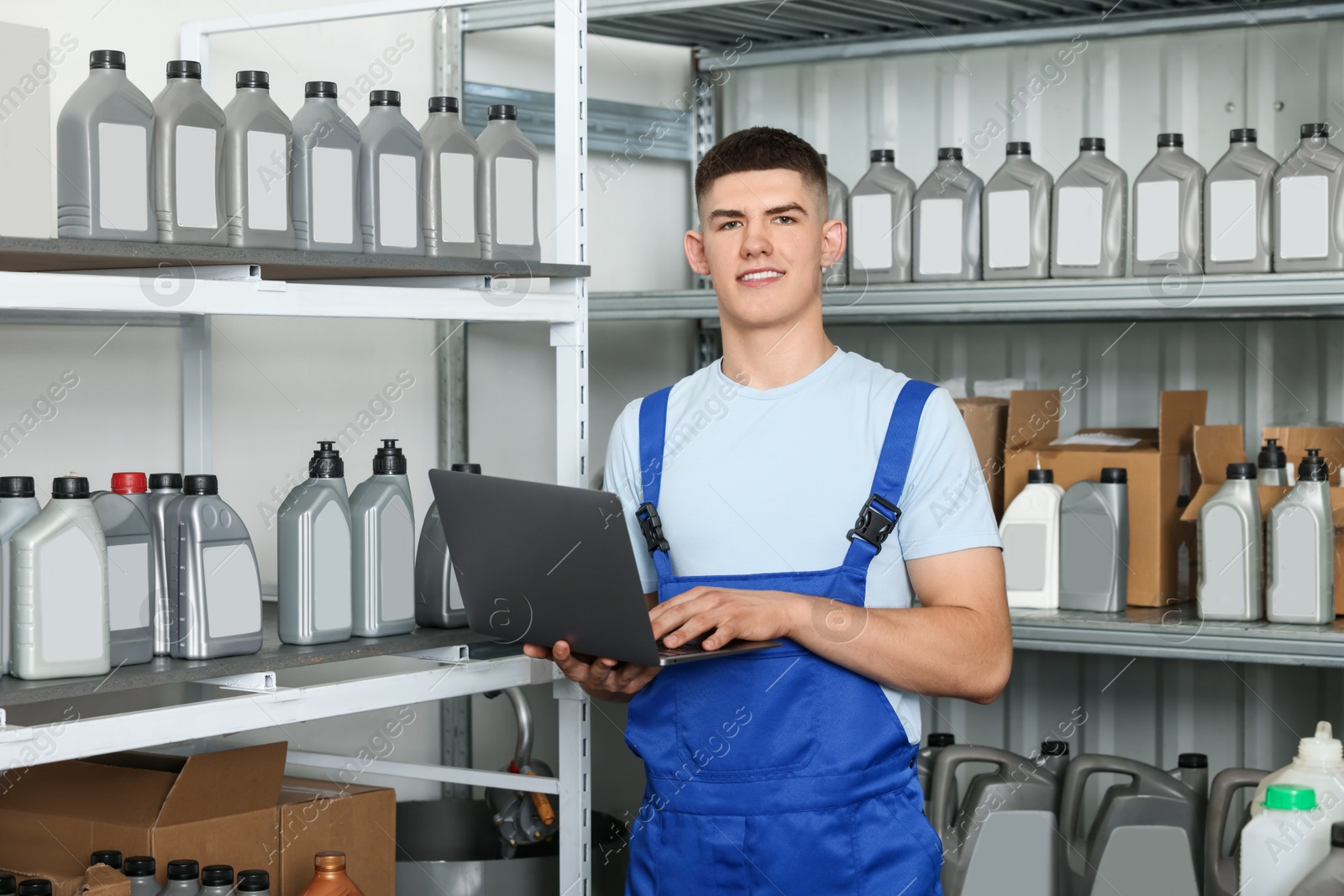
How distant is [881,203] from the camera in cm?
266

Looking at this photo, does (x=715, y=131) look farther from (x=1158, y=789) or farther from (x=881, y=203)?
(x=1158, y=789)

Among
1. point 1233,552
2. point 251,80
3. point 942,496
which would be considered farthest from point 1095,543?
point 251,80

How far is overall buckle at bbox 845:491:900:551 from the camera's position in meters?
1.67

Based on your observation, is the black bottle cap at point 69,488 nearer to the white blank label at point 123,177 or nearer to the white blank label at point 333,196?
the white blank label at point 123,177

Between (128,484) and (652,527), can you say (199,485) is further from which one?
(652,527)

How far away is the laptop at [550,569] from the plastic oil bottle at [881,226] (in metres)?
1.17

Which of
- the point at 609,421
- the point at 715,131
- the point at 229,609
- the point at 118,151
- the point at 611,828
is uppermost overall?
the point at 715,131

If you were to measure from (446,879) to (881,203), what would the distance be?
1432 mm

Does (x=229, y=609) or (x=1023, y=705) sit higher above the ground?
(x=229, y=609)

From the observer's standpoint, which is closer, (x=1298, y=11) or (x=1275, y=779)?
(x=1275, y=779)

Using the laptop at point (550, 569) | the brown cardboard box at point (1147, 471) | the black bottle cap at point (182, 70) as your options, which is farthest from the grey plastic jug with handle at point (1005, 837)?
the black bottle cap at point (182, 70)

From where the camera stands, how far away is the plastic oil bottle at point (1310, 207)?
7.57 ft

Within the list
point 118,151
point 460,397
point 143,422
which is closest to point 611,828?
point 460,397

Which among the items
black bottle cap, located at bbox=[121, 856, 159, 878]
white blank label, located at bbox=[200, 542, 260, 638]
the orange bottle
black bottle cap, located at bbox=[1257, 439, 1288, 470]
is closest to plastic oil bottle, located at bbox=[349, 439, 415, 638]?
white blank label, located at bbox=[200, 542, 260, 638]
